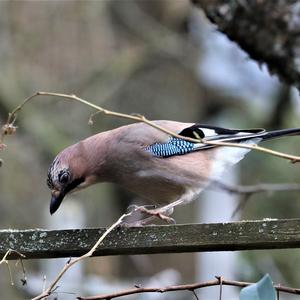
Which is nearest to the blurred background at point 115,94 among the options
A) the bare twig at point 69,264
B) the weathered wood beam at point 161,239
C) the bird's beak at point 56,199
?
the bird's beak at point 56,199

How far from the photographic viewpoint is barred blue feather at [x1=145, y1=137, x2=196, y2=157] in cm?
360

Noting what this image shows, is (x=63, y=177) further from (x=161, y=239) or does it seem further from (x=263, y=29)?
(x=263, y=29)

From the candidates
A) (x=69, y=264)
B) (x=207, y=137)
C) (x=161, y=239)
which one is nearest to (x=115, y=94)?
(x=207, y=137)

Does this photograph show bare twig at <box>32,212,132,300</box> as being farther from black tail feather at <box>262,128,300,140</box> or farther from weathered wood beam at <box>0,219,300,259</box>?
black tail feather at <box>262,128,300,140</box>

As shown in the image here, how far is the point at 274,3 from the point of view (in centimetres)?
379

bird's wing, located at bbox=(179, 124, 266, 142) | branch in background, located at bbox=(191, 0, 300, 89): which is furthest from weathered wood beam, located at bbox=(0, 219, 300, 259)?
branch in background, located at bbox=(191, 0, 300, 89)

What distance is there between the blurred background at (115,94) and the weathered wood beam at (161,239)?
4709 mm

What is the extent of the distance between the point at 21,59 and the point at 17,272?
2.51 m

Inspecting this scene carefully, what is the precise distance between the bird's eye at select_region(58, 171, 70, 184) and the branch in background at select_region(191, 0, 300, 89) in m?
1.01

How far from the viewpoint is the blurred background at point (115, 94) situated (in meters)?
7.61

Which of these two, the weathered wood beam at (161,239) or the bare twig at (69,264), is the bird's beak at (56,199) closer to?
the weathered wood beam at (161,239)

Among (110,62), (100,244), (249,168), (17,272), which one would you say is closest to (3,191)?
(17,272)

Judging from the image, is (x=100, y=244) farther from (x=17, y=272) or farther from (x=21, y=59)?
(x=21, y=59)

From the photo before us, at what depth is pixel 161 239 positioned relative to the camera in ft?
7.99
